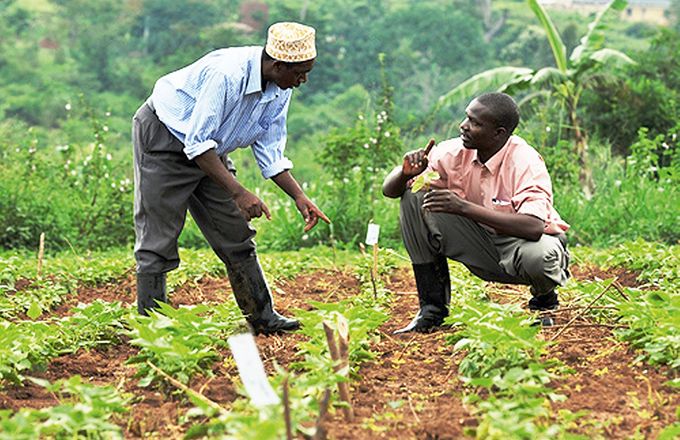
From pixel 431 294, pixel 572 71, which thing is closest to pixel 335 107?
pixel 572 71

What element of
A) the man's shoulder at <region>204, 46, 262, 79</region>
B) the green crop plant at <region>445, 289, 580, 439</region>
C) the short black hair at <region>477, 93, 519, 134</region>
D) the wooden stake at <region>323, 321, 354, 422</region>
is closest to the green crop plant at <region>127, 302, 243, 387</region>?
the wooden stake at <region>323, 321, 354, 422</region>

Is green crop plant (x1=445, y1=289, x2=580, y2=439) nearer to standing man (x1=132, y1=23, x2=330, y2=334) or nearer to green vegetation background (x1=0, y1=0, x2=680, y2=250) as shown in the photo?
standing man (x1=132, y1=23, x2=330, y2=334)

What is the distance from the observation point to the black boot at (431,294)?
4809 millimetres

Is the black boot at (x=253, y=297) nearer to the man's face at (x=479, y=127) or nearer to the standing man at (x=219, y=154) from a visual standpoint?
the standing man at (x=219, y=154)

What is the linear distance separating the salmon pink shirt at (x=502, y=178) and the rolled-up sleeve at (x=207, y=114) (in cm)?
101

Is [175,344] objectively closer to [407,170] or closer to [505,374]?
[505,374]

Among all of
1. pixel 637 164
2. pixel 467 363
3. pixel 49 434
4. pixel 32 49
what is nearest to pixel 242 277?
pixel 467 363

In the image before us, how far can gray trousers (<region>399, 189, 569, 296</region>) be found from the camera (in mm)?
4586

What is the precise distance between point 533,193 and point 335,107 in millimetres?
27142

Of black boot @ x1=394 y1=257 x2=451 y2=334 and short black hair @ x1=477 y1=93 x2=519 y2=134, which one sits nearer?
short black hair @ x1=477 y1=93 x2=519 y2=134

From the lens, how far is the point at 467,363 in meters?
3.66

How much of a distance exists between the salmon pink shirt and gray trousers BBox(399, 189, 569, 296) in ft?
0.41

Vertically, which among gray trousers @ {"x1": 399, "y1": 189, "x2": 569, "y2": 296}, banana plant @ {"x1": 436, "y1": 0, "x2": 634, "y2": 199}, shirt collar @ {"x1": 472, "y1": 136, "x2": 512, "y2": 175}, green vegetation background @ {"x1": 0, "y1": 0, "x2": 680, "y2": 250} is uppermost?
shirt collar @ {"x1": 472, "y1": 136, "x2": 512, "y2": 175}

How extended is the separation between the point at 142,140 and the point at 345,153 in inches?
202
